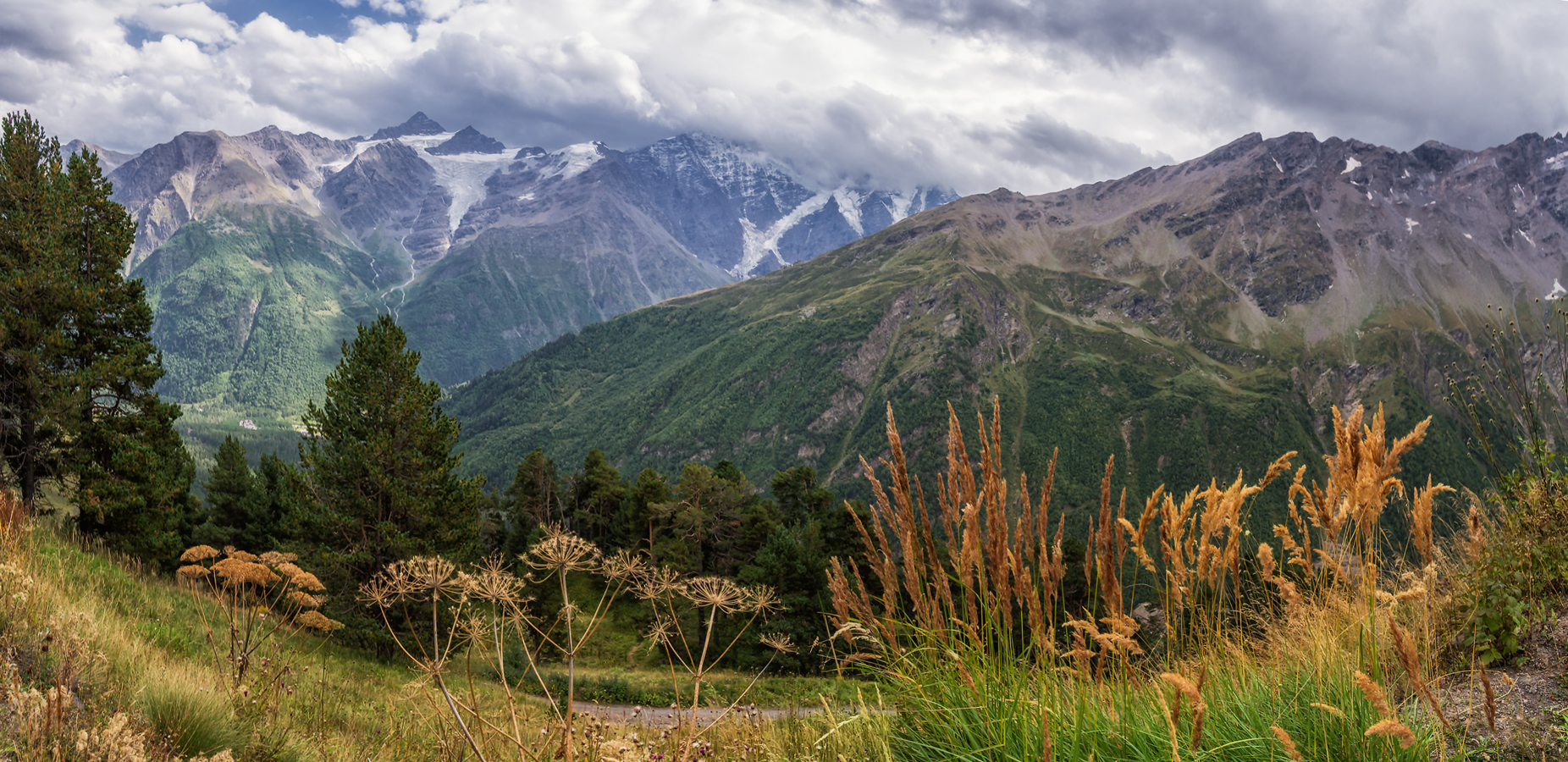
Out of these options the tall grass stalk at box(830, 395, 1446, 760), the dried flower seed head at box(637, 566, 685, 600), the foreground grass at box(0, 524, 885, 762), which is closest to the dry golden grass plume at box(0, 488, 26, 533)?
the foreground grass at box(0, 524, 885, 762)

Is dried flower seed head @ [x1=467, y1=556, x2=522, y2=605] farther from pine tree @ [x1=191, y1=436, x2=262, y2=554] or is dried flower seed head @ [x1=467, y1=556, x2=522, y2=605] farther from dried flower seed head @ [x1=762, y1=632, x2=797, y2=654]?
pine tree @ [x1=191, y1=436, x2=262, y2=554]

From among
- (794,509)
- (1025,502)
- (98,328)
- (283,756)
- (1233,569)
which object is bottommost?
(794,509)

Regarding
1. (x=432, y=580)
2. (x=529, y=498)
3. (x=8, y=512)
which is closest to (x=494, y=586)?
(x=432, y=580)

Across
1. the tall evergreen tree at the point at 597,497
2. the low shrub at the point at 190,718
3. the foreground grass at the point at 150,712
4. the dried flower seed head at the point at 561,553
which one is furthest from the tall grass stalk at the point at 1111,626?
the tall evergreen tree at the point at 597,497

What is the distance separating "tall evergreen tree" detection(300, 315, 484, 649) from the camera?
23234 millimetres

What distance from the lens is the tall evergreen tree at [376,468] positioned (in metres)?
23.2

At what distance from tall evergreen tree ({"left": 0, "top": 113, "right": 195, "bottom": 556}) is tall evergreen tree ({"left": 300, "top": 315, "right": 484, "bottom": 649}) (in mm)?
4234

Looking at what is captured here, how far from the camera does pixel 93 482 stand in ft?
67.5

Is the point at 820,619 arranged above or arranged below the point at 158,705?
below

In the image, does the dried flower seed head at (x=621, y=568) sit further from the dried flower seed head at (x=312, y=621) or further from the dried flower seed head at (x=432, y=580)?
the dried flower seed head at (x=312, y=621)

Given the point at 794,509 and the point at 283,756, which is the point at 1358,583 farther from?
the point at 794,509

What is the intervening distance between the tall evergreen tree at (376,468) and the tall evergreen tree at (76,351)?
4.23m

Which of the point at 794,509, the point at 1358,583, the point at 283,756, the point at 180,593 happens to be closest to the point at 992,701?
the point at 1358,583

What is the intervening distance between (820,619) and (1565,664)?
3665cm
